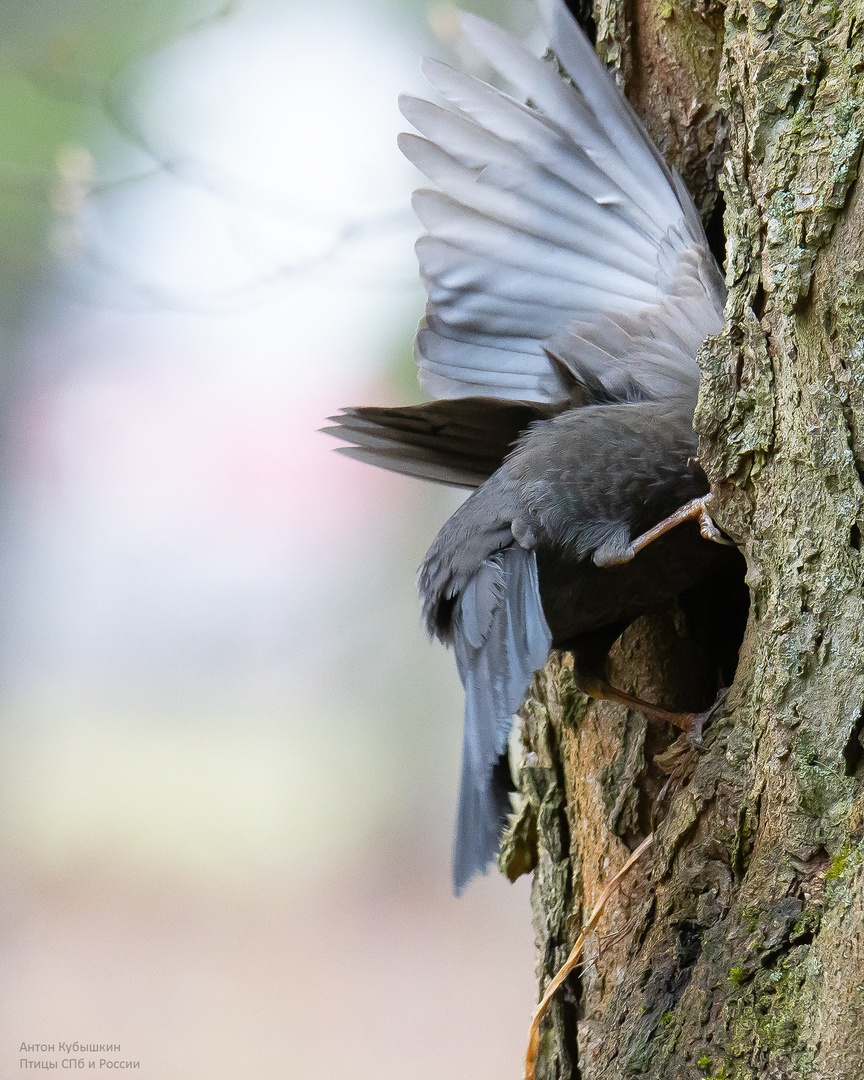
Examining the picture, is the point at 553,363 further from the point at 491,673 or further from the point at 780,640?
the point at 780,640

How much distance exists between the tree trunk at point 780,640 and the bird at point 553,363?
24 centimetres

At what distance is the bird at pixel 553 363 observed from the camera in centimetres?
172

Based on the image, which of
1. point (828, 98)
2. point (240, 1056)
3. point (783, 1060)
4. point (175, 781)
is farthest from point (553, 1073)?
point (175, 781)

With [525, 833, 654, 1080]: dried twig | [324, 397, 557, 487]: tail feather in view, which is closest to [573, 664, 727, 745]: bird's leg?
[525, 833, 654, 1080]: dried twig

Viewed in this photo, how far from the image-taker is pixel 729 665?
185 centimetres

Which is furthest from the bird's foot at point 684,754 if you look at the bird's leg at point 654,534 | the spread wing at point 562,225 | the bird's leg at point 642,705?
the spread wing at point 562,225

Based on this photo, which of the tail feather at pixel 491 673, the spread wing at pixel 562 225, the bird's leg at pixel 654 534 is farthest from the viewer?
the spread wing at pixel 562 225

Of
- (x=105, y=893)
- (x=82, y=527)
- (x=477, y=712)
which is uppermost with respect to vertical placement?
(x=82, y=527)

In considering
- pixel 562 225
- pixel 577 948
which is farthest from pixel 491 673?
pixel 562 225

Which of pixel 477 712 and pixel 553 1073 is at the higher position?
pixel 477 712

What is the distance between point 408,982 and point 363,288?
2.21 metres

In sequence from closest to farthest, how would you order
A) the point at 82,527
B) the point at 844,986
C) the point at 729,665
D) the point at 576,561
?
the point at 844,986, the point at 576,561, the point at 729,665, the point at 82,527

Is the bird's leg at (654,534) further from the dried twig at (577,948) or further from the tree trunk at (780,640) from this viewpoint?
the dried twig at (577,948)

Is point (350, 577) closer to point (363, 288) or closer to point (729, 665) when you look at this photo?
point (363, 288)
